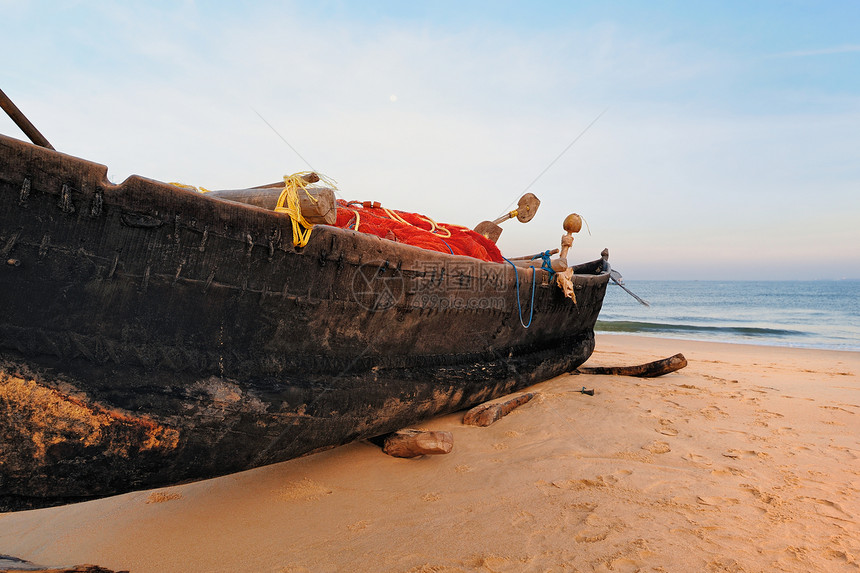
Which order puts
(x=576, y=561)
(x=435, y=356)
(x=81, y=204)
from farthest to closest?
(x=435, y=356)
(x=576, y=561)
(x=81, y=204)

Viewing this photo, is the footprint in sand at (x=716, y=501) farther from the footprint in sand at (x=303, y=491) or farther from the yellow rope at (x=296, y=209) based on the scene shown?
the yellow rope at (x=296, y=209)

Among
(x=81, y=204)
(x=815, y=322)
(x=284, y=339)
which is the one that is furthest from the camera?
(x=815, y=322)

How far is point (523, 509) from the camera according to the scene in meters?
2.10

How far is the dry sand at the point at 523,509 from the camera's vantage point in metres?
1.77

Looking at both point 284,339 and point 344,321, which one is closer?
point 284,339

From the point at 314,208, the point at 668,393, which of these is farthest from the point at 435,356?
the point at 668,393

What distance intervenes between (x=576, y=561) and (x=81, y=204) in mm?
2146

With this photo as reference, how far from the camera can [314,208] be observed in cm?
196

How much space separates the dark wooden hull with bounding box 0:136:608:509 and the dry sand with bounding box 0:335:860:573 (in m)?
0.33

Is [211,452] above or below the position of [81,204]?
below

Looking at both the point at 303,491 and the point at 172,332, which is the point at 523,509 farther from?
the point at 172,332

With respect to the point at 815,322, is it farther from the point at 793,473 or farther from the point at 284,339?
the point at 284,339

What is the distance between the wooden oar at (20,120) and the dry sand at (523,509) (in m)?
1.79

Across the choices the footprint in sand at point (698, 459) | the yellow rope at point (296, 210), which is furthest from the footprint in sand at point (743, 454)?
the yellow rope at point (296, 210)
